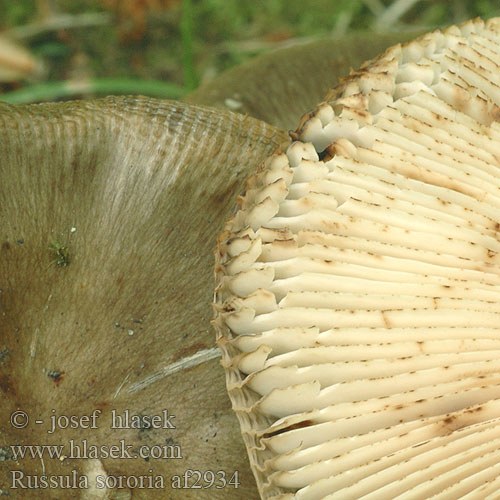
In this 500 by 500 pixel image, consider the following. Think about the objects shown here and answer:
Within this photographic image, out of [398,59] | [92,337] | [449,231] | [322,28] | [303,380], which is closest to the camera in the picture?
[303,380]

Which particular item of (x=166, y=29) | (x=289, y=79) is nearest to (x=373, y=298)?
(x=289, y=79)

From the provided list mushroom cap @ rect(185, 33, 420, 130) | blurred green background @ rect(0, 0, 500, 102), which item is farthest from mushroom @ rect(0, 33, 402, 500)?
blurred green background @ rect(0, 0, 500, 102)

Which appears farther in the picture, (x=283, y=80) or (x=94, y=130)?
(x=283, y=80)

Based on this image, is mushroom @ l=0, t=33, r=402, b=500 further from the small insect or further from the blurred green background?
the blurred green background

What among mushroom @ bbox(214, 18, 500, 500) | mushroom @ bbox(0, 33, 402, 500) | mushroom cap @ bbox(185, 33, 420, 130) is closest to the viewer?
mushroom @ bbox(214, 18, 500, 500)

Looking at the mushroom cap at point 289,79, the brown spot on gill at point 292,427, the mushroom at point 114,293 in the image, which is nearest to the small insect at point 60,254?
the mushroom at point 114,293

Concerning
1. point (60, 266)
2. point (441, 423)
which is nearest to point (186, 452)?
point (60, 266)

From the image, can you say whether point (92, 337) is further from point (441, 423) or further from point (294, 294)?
point (441, 423)
